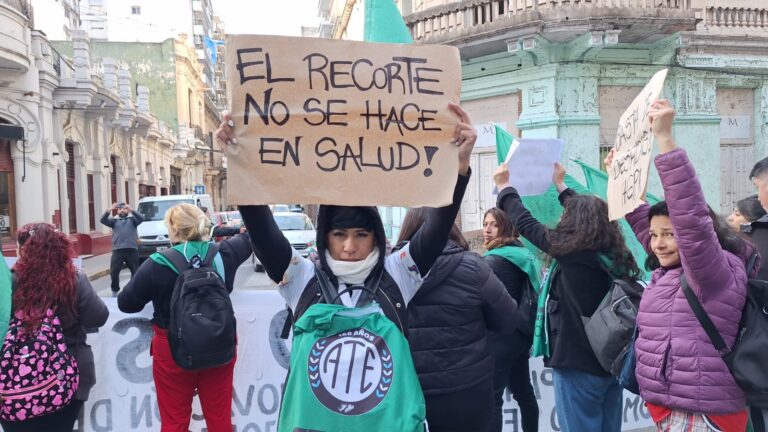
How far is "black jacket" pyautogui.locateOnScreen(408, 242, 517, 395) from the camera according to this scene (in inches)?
103

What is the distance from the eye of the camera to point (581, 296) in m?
3.31

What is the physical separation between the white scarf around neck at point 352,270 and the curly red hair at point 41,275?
189 cm

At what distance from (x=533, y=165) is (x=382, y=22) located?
1.40 metres

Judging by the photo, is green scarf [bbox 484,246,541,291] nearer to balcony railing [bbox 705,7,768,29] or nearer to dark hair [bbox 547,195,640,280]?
dark hair [bbox 547,195,640,280]

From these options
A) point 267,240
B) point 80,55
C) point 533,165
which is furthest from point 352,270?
point 80,55

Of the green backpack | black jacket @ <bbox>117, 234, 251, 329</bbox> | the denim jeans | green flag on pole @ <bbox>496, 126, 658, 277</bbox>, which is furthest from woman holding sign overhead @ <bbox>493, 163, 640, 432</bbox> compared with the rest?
black jacket @ <bbox>117, 234, 251, 329</bbox>

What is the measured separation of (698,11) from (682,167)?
11.9 metres

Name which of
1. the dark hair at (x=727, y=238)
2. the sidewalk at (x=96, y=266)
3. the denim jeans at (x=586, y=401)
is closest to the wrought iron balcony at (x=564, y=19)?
the denim jeans at (x=586, y=401)

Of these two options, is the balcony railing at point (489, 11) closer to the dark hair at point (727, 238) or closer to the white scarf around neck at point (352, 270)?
the dark hair at point (727, 238)

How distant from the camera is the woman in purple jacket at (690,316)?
7.86ft

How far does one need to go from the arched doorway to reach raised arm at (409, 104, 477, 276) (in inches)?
697

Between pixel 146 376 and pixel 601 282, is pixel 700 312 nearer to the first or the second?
pixel 601 282

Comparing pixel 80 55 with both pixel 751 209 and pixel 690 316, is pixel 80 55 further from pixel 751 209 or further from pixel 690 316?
pixel 690 316

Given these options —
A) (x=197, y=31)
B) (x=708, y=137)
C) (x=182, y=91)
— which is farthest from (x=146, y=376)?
(x=197, y=31)
